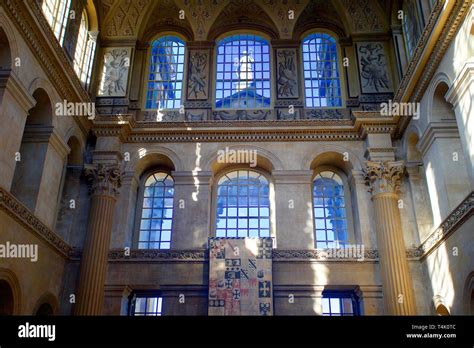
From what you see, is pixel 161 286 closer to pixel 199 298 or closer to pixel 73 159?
pixel 199 298

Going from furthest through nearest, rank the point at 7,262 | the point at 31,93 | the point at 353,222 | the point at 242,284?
the point at 353,222 < the point at 242,284 < the point at 31,93 < the point at 7,262

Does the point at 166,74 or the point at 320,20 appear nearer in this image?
the point at 166,74

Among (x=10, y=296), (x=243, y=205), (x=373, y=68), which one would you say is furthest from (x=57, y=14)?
(x=373, y=68)

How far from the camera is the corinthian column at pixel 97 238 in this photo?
573 inches

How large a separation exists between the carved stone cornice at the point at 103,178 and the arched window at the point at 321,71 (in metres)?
7.52

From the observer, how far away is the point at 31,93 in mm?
13547

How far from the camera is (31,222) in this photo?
13164 mm

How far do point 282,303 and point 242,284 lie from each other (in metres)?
1.36

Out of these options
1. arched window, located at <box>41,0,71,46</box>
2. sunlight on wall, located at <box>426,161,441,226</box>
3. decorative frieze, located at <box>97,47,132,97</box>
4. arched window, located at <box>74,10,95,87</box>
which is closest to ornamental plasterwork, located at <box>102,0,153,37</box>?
decorative frieze, located at <box>97,47,132,97</box>

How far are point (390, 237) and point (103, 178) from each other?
9299mm

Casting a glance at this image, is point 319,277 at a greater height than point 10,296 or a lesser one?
greater

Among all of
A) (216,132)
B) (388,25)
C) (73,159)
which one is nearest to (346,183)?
(216,132)

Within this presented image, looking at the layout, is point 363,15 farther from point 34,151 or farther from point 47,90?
point 34,151

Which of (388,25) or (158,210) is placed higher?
(388,25)
